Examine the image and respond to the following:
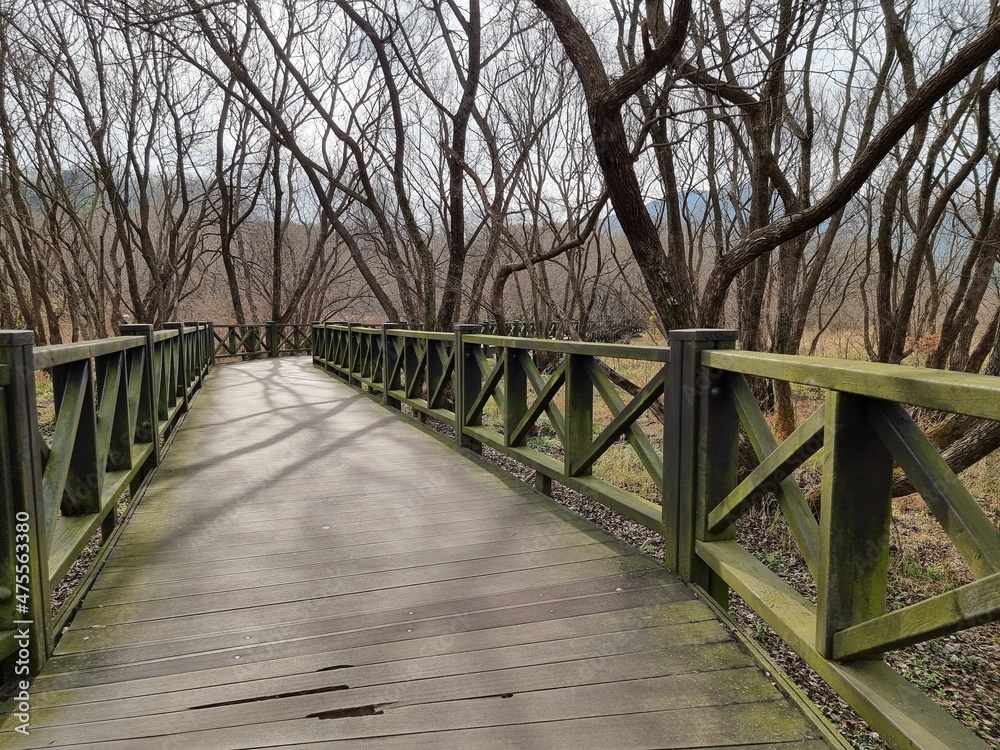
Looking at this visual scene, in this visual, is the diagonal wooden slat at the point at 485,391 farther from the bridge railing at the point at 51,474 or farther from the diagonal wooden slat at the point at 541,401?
the bridge railing at the point at 51,474

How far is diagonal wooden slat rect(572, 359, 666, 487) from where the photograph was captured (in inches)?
107

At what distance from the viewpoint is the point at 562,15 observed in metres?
4.86

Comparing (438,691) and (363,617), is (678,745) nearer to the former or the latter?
(438,691)

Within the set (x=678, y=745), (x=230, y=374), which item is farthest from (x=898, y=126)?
(x=230, y=374)

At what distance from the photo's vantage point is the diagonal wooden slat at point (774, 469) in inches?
68.3

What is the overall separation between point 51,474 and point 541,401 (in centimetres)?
237

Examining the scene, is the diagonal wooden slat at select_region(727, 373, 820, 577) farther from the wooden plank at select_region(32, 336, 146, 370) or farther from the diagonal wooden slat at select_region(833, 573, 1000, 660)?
the wooden plank at select_region(32, 336, 146, 370)

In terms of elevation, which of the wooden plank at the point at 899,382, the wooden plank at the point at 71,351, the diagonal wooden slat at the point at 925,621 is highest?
the wooden plank at the point at 71,351

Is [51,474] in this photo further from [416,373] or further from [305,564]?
[416,373]

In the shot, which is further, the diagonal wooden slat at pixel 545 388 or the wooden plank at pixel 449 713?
the diagonal wooden slat at pixel 545 388

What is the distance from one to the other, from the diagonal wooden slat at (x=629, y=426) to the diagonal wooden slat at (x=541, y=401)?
0.24m

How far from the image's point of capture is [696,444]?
242 centimetres

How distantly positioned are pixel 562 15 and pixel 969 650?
5199 mm

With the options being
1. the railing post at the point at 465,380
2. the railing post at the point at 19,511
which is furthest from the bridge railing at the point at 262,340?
the railing post at the point at 19,511
